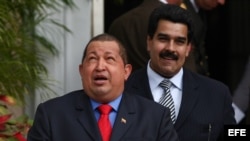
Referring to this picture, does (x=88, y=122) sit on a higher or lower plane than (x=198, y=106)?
higher

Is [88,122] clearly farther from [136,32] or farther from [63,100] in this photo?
[136,32]

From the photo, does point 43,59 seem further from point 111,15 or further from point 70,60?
point 111,15

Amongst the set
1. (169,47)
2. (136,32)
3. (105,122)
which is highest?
(169,47)

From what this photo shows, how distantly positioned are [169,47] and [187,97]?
12.2 inches

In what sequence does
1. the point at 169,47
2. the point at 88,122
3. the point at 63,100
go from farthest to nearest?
the point at 169,47, the point at 63,100, the point at 88,122

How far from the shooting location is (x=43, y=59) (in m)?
6.46

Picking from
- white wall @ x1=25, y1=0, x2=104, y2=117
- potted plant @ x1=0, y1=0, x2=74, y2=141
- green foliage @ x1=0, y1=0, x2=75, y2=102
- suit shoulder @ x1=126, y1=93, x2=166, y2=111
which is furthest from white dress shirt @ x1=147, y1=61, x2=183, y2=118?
white wall @ x1=25, y1=0, x2=104, y2=117

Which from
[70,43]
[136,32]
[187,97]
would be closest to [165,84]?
[187,97]

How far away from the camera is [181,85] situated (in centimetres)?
531

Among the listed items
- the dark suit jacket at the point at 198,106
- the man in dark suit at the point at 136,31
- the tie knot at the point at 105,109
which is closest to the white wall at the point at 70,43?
the man in dark suit at the point at 136,31

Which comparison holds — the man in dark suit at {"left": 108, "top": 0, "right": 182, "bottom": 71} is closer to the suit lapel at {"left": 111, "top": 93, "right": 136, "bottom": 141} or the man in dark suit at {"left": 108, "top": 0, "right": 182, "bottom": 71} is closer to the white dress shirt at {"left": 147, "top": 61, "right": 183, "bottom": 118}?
the white dress shirt at {"left": 147, "top": 61, "right": 183, "bottom": 118}

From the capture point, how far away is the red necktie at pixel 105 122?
4426mm

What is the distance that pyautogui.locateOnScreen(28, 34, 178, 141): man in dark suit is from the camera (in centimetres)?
441

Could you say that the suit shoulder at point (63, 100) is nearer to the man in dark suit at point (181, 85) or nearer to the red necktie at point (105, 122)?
the red necktie at point (105, 122)
